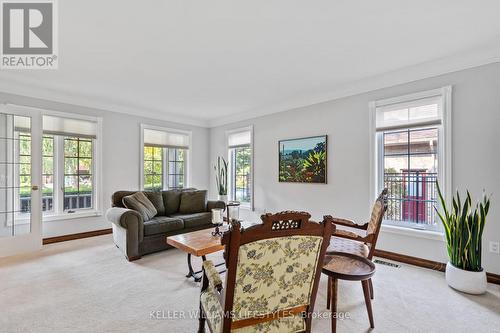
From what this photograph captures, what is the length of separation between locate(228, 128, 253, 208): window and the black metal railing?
8.83 ft

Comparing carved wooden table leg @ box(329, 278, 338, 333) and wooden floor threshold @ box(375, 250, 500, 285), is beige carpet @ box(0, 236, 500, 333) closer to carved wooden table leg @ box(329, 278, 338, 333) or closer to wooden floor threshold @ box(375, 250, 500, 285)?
wooden floor threshold @ box(375, 250, 500, 285)

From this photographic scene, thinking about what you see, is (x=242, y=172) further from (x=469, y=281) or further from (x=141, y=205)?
(x=469, y=281)

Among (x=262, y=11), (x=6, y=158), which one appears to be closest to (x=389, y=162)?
(x=262, y=11)

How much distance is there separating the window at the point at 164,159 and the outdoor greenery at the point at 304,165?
256cm

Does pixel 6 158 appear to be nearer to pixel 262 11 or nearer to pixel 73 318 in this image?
pixel 73 318

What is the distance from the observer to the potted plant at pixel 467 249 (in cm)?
244

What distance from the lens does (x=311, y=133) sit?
4344mm

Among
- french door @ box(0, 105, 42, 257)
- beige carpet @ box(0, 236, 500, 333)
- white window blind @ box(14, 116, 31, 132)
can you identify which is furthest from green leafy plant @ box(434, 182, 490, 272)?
white window blind @ box(14, 116, 31, 132)

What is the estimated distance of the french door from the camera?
3562 mm

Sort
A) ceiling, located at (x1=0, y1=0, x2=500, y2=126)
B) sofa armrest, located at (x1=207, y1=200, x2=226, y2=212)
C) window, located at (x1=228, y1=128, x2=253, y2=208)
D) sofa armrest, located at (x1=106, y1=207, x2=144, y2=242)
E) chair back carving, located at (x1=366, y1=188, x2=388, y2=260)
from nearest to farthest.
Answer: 1. ceiling, located at (x1=0, y1=0, x2=500, y2=126)
2. chair back carving, located at (x1=366, y1=188, x2=388, y2=260)
3. sofa armrest, located at (x1=106, y1=207, x2=144, y2=242)
4. sofa armrest, located at (x1=207, y1=200, x2=226, y2=212)
5. window, located at (x1=228, y1=128, x2=253, y2=208)

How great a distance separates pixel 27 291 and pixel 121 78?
2.75 m

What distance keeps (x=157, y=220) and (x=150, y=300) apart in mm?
1573

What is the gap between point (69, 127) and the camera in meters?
4.32

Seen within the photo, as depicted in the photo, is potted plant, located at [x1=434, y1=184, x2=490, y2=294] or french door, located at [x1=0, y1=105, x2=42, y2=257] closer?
potted plant, located at [x1=434, y1=184, x2=490, y2=294]
